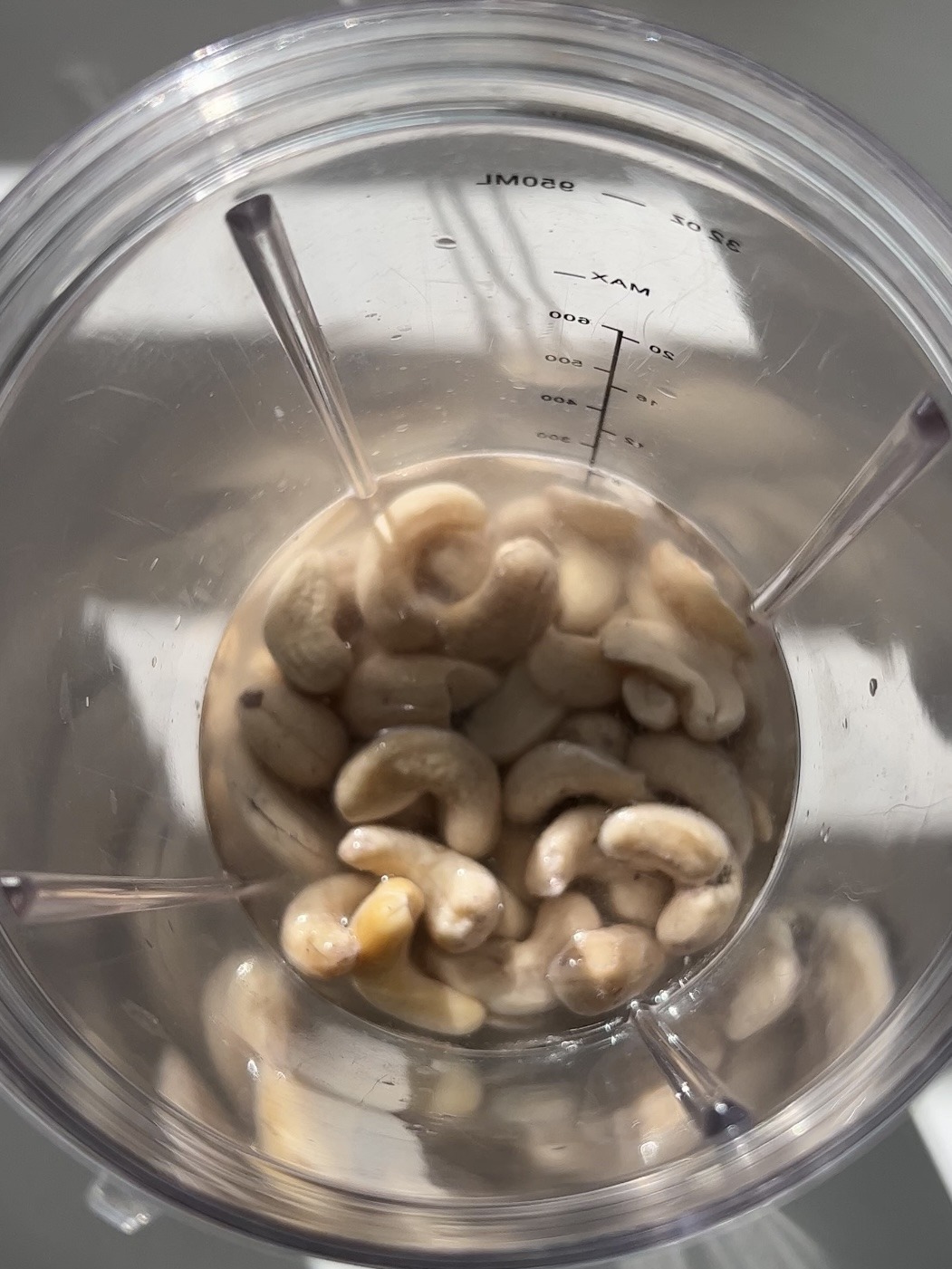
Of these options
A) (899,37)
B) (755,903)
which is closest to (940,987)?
(755,903)

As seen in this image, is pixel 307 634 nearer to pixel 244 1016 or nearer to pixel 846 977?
pixel 244 1016

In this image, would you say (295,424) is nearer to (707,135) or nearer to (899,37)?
(707,135)

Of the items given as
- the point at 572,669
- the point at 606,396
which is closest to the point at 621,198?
the point at 606,396

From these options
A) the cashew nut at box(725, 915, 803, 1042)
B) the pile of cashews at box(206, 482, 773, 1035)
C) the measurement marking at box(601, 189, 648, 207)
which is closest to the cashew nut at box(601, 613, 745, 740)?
the pile of cashews at box(206, 482, 773, 1035)

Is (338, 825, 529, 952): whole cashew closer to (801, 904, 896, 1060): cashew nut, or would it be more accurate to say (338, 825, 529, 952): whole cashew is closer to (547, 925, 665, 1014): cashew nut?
(547, 925, 665, 1014): cashew nut

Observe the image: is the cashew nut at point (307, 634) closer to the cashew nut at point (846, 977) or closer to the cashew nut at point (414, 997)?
the cashew nut at point (414, 997)

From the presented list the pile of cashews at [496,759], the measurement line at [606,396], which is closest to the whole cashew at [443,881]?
the pile of cashews at [496,759]
